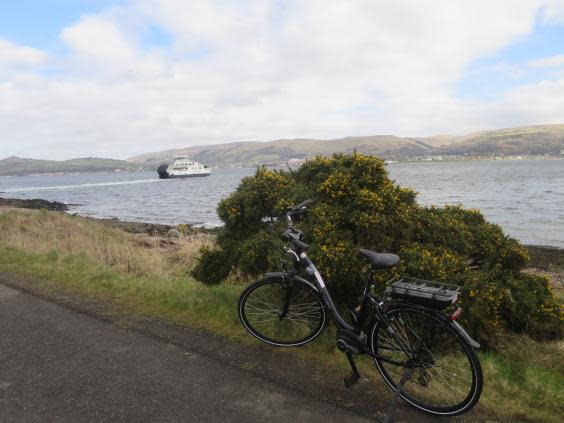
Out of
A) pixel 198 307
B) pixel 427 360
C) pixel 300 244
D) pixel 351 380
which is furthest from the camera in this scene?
pixel 198 307

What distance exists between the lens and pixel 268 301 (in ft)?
17.5

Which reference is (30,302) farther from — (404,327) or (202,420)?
(404,327)

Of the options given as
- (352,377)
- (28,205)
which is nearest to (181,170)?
(28,205)

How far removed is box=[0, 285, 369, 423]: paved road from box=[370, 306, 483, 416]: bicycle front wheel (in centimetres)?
69

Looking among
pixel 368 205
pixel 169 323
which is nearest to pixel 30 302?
pixel 169 323

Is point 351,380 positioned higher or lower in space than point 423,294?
lower

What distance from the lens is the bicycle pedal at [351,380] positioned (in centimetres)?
416

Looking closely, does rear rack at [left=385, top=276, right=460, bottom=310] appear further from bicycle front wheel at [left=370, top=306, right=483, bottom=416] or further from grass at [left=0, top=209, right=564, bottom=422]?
grass at [left=0, top=209, right=564, bottom=422]

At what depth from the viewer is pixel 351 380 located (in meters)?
4.20

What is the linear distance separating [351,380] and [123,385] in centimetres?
239

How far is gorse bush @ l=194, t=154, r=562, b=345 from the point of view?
5.64m

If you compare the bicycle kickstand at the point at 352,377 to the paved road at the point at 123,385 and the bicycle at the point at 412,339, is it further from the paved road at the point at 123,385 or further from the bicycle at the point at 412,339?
the paved road at the point at 123,385

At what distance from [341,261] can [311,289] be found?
93 cm

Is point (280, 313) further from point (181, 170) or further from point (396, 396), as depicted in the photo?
point (181, 170)
